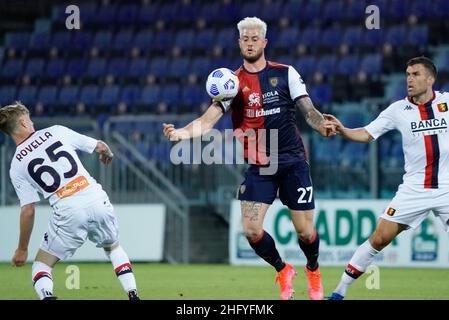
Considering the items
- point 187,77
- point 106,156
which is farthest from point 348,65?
point 106,156

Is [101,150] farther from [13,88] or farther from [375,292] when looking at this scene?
[13,88]

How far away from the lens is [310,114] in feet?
33.1

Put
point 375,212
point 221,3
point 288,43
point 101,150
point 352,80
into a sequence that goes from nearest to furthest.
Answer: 1. point 101,150
2. point 375,212
3. point 352,80
4. point 288,43
5. point 221,3

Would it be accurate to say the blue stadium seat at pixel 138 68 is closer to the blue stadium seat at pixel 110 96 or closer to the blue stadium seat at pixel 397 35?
the blue stadium seat at pixel 110 96

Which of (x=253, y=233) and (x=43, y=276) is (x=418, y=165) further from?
(x=43, y=276)

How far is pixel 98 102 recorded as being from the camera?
24.4 m

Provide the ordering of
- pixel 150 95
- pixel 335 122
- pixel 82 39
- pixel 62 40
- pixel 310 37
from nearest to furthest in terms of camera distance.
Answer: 1. pixel 335 122
2. pixel 310 37
3. pixel 150 95
4. pixel 82 39
5. pixel 62 40

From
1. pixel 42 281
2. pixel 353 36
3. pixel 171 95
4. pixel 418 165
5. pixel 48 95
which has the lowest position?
pixel 42 281

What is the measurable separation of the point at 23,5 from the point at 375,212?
15.0 metres

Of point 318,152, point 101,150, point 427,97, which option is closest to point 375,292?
point 427,97

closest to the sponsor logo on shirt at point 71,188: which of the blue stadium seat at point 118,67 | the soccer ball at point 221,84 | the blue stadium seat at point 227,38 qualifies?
the soccer ball at point 221,84

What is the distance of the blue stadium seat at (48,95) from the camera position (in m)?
24.7

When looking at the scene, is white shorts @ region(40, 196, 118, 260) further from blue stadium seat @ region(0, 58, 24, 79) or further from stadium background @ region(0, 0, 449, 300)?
blue stadium seat @ region(0, 58, 24, 79)

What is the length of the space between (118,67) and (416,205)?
15.8 metres
